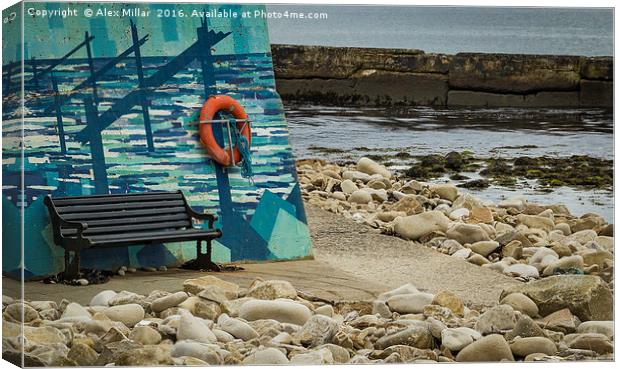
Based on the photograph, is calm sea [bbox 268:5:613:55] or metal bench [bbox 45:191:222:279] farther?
calm sea [bbox 268:5:613:55]

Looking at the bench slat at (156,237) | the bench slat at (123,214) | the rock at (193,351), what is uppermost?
the bench slat at (123,214)

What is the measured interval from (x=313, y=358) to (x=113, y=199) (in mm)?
1673

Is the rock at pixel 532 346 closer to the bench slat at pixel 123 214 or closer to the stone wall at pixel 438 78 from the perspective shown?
the stone wall at pixel 438 78

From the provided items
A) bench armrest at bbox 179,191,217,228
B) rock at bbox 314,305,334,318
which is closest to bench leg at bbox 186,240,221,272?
bench armrest at bbox 179,191,217,228

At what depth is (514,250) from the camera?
37.1 ft

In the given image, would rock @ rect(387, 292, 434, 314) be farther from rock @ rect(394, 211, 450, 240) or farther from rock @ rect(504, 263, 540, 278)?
rock @ rect(394, 211, 450, 240)

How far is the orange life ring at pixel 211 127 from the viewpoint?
34.8 ft

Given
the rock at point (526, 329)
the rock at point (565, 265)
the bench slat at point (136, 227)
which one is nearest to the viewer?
the rock at point (526, 329)

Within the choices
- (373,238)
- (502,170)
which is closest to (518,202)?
(502,170)

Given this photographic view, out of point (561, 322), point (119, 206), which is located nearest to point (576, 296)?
point (561, 322)

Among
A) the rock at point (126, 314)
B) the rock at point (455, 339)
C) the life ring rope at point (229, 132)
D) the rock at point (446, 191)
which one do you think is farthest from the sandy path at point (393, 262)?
the rock at point (126, 314)

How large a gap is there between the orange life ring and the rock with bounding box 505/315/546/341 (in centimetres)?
213

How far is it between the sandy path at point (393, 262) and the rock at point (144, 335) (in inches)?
66.8

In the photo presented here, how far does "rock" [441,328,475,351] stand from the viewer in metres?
10.0
